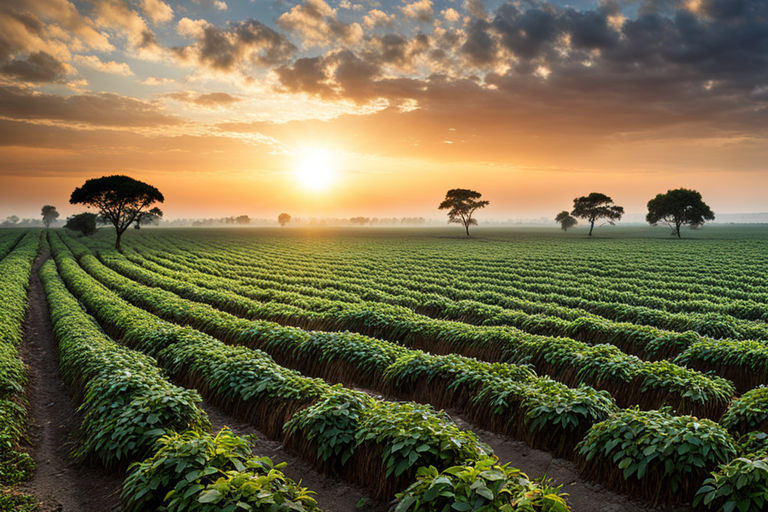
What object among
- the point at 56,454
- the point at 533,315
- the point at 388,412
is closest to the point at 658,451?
the point at 388,412

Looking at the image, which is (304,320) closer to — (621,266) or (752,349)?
(752,349)

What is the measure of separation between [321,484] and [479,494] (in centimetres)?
394

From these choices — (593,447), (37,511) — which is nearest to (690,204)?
(593,447)

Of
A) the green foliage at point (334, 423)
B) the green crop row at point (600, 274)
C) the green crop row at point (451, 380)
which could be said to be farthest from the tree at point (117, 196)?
the green foliage at point (334, 423)

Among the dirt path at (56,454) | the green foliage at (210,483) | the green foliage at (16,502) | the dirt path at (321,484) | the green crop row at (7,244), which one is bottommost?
the dirt path at (56,454)

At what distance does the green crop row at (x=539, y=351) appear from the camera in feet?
32.0

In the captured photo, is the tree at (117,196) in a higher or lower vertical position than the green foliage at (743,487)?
higher

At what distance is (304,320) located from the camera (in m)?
19.8

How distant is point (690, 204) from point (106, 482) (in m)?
118

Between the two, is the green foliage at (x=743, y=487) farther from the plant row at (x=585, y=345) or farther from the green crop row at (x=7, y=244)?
the green crop row at (x=7, y=244)

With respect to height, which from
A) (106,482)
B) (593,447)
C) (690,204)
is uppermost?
(690,204)

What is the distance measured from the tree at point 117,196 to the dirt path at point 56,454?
57.8 m

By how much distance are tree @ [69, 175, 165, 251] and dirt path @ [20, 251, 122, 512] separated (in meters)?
57.8

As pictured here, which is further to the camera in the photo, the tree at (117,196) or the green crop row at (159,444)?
the tree at (117,196)
